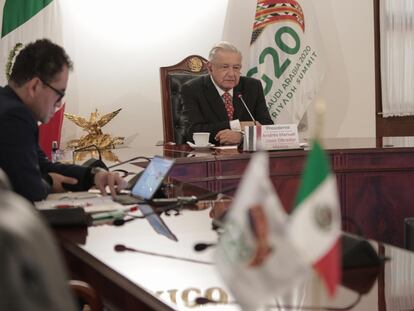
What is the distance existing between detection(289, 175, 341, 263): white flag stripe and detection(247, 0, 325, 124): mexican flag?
4.74 meters

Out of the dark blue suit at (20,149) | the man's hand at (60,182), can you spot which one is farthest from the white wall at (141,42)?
the dark blue suit at (20,149)

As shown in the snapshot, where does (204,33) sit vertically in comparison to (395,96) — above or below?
above

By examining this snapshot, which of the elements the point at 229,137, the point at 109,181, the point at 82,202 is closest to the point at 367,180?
the point at 229,137

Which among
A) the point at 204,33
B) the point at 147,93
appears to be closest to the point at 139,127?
the point at 147,93

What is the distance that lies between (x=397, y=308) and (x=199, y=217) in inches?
29.7

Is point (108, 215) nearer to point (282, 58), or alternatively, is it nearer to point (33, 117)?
point (33, 117)

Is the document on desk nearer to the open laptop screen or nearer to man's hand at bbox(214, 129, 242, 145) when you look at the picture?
the open laptop screen

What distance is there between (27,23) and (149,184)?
122 inches

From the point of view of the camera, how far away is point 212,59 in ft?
13.6

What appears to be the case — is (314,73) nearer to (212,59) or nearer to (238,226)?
(212,59)

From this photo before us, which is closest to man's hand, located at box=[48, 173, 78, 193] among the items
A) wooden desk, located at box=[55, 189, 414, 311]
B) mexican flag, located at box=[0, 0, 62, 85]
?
wooden desk, located at box=[55, 189, 414, 311]

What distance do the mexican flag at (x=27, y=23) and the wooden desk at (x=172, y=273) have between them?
→ 3320 millimetres

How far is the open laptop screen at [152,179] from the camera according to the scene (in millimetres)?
1953

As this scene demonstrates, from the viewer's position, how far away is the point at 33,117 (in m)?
2.05
